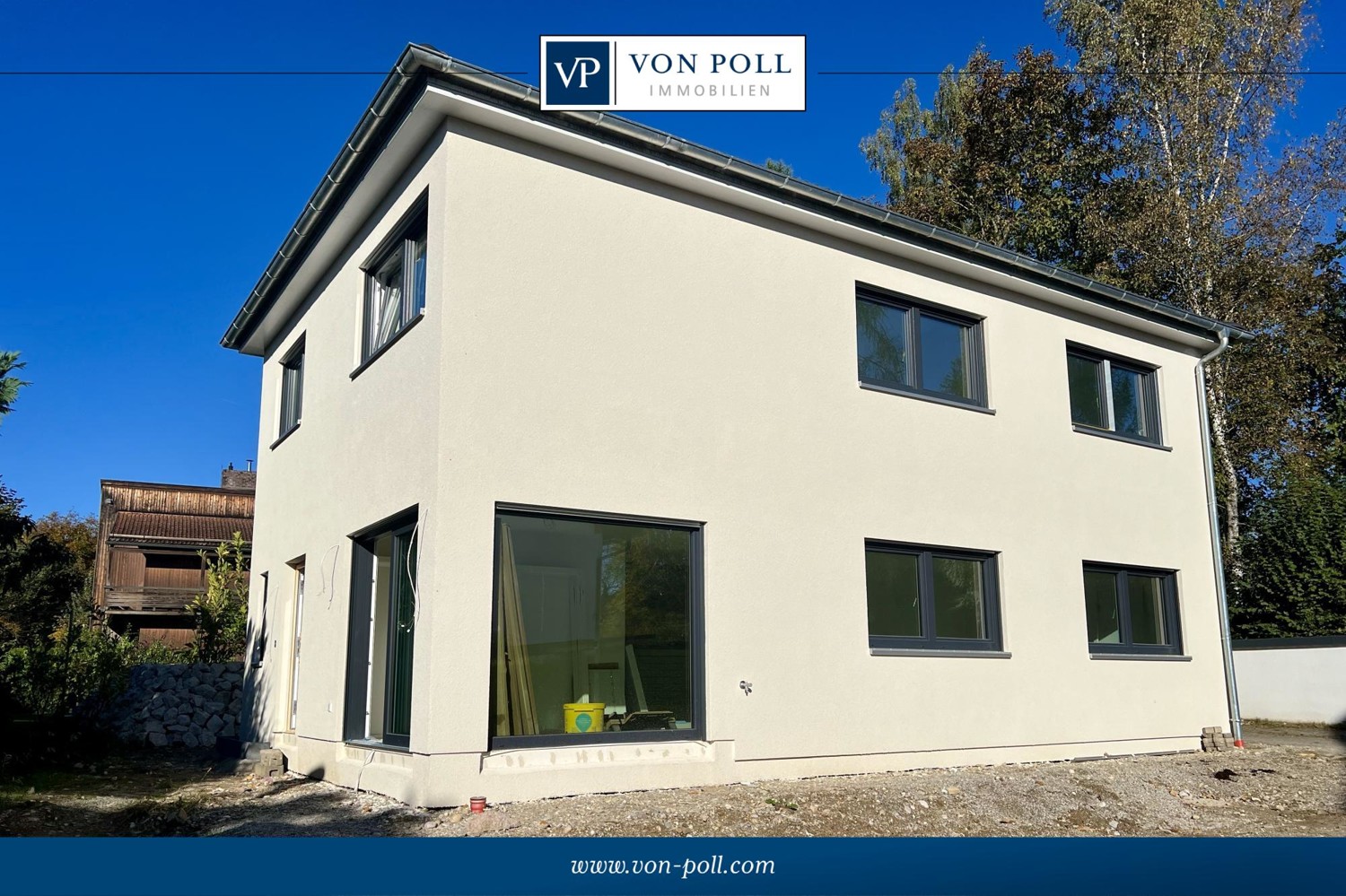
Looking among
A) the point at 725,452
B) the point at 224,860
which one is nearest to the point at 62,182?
the point at 725,452

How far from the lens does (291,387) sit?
13602 mm

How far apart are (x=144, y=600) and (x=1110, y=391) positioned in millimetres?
23010

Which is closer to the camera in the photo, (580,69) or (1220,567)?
(580,69)

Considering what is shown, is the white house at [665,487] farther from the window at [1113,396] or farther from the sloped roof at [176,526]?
the sloped roof at [176,526]

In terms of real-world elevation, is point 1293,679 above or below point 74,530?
below

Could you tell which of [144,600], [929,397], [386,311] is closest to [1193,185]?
[929,397]

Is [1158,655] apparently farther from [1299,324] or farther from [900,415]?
[1299,324]

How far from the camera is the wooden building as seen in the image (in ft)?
86.0

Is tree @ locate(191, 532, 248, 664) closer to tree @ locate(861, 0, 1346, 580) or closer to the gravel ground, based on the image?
the gravel ground

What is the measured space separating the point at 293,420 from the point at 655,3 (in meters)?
6.68

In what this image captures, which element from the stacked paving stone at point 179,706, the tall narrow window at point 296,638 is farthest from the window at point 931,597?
the stacked paving stone at point 179,706

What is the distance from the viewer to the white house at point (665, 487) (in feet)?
26.8

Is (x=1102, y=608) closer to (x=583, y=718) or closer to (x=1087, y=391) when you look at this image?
(x=1087, y=391)

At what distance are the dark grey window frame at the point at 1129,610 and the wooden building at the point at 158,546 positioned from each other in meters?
21.1
